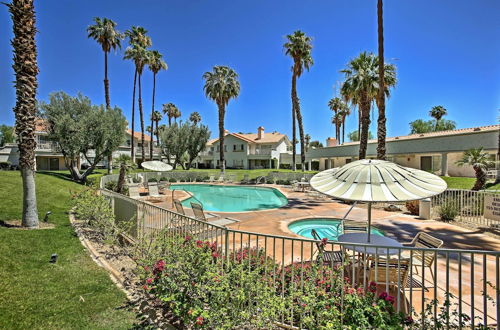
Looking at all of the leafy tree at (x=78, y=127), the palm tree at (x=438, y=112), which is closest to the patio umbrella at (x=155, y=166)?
the leafy tree at (x=78, y=127)


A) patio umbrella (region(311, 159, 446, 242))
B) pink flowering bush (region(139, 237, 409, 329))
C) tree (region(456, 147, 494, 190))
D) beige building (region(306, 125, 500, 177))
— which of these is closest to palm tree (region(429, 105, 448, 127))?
beige building (region(306, 125, 500, 177))

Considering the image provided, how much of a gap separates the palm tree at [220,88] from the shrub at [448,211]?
23395 mm

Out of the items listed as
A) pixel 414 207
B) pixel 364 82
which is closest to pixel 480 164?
pixel 414 207

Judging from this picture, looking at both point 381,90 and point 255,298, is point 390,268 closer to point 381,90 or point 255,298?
point 255,298

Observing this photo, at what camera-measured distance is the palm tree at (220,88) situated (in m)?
30.7

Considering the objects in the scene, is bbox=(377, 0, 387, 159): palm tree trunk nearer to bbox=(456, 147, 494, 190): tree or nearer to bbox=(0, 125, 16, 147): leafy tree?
bbox=(456, 147, 494, 190): tree

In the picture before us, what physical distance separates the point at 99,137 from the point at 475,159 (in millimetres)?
27600

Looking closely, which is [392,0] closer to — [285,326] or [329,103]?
[285,326]

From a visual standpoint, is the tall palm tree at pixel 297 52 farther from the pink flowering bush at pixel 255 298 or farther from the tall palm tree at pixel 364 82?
the pink flowering bush at pixel 255 298

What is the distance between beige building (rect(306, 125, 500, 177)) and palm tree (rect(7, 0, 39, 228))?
23.3 metres

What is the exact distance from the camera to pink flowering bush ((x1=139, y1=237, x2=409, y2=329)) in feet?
8.87

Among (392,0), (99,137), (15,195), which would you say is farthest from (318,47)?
(15,195)

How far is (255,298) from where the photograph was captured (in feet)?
10.3

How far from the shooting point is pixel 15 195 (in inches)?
425
